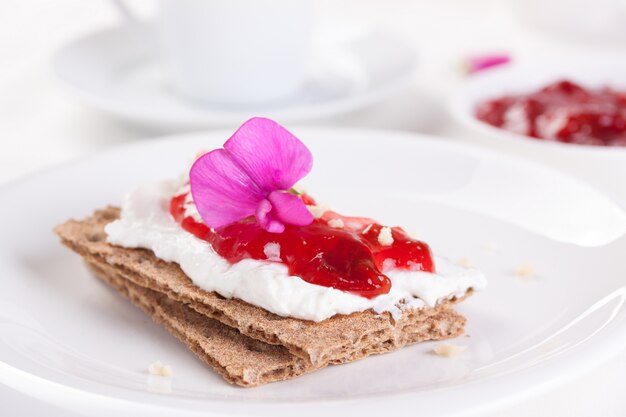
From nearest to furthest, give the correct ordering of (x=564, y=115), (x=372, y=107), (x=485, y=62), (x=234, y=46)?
(x=564, y=115) < (x=234, y=46) < (x=372, y=107) < (x=485, y=62)

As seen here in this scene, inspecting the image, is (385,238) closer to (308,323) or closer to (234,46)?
(308,323)

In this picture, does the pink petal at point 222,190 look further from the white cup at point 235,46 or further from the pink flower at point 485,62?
the pink flower at point 485,62

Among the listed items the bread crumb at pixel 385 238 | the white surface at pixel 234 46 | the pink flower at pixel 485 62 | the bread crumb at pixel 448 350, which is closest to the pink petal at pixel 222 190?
the bread crumb at pixel 385 238

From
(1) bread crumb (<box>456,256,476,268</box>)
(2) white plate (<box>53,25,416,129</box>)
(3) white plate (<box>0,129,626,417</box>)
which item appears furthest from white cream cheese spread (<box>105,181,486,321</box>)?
(2) white plate (<box>53,25,416,129</box>)

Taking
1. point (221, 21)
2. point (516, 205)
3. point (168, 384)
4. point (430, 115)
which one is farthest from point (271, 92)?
point (168, 384)

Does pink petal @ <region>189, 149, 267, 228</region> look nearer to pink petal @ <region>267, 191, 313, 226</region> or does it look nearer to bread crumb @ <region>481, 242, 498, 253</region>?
pink petal @ <region>267, 191, 313, 226</region>

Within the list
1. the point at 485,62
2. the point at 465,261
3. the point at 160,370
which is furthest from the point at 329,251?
the point at 485,62
